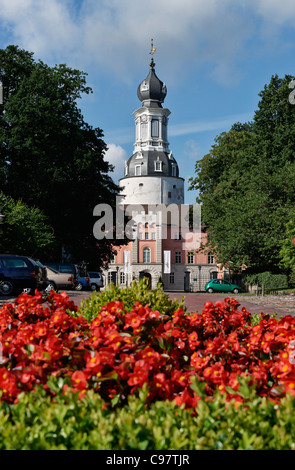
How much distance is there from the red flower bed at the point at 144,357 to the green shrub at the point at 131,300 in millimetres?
923

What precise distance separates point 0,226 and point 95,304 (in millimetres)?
21142

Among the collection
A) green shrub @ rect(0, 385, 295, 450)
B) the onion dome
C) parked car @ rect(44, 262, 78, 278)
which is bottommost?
green shrub @ rect(0, 385, 295, 450)

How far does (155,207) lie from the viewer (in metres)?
91.6

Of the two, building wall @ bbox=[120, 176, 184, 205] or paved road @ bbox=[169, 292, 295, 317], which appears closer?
paved road @ bbox=[169, 292, 295, 317]

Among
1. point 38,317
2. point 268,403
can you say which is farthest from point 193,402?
point 38,317

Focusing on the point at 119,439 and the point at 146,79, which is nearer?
the point at 119,439

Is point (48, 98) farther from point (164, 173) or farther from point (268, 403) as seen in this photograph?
point (164, 173)

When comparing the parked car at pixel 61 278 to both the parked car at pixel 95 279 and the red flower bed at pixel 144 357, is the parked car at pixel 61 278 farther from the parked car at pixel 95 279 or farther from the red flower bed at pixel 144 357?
the red flower bed at pixel 144 357

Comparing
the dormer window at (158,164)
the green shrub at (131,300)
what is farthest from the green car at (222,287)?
the dormer window at (158,164)

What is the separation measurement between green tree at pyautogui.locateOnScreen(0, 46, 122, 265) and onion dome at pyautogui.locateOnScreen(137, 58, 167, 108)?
65153mm

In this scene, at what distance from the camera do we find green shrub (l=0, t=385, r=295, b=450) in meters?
2.62

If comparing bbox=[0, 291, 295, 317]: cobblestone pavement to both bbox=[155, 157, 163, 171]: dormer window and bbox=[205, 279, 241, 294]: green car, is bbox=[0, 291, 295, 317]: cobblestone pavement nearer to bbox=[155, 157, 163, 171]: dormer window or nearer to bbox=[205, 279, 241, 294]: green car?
bbox=[205, 279, 241, 294]: green car

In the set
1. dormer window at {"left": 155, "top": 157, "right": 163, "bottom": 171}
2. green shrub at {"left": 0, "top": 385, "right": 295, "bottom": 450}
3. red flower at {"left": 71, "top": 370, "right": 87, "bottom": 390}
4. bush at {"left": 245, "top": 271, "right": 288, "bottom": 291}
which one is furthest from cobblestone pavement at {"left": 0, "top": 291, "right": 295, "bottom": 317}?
dormer window at {"left": 155, "top": 157, "right": 163, "bottom": 171}

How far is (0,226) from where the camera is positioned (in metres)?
26.6
